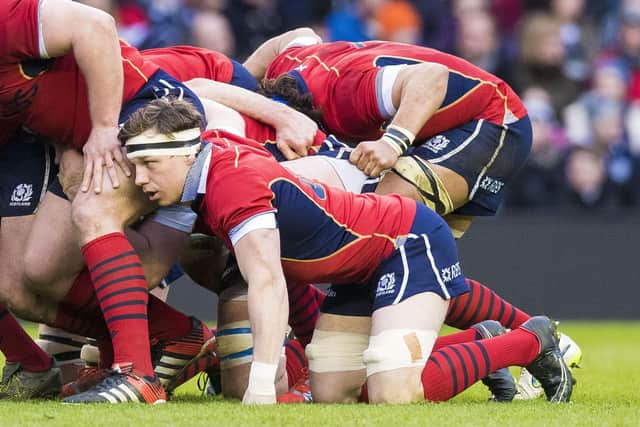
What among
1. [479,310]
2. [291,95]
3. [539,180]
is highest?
[291,95]

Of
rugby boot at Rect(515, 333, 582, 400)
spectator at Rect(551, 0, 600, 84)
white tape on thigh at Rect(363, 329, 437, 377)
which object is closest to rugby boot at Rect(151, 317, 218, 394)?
white tape on thigh at Rect(363, 329, 437, 377)

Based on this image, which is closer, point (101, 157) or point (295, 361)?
point (101, 157)

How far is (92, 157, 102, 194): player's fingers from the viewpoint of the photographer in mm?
5387

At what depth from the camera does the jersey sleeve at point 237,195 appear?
5004 mm

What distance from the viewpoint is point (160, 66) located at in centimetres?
643

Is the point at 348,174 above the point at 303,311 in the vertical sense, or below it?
above

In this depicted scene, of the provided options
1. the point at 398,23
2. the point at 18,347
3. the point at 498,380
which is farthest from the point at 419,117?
the point at 398,23

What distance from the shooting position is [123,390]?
507cm

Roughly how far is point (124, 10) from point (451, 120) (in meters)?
5.60

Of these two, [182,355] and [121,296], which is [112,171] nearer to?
[121,296]

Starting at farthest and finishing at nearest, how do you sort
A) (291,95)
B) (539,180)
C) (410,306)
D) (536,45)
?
(536,45) → (539,180) → (291,95) → (410,306)

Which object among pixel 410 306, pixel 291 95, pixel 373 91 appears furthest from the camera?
pixel 291 95

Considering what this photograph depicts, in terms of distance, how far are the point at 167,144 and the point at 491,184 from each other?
1.97 meters

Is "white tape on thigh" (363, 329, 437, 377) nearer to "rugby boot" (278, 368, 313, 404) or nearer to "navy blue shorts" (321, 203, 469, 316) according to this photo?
"navy blue shorts" (321, 203, 469, 316)
